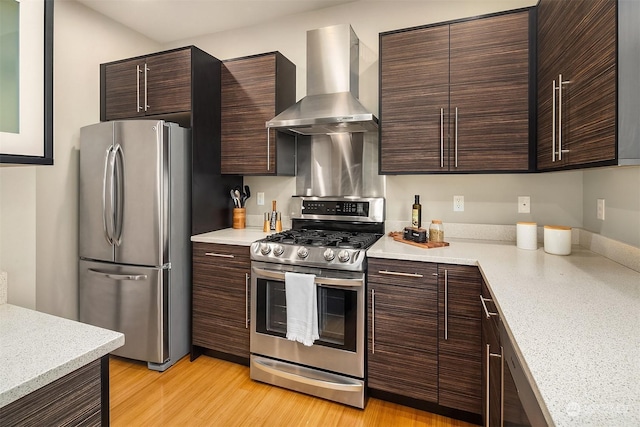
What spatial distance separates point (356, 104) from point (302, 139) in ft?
2.41

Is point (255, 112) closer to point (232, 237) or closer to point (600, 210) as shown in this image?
point (232, 237)

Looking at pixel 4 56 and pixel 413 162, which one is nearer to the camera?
pixel 4 56

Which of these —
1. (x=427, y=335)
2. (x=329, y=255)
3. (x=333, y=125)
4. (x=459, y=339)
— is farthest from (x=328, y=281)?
(x=333, y=125)

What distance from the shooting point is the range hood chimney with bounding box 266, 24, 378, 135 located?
2.38m

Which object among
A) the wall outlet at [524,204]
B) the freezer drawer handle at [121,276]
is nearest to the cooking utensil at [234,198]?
the freezer drawer handle at [121,276]

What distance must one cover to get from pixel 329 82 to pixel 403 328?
1807 mm

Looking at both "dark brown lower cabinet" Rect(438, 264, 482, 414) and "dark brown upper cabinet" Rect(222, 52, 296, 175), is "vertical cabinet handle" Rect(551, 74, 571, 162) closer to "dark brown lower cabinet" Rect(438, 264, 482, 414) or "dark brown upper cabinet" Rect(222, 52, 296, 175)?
"dark brown lower cabinet" Rect(438, 264, 482, 414)

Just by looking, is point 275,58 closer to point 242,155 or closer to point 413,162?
point 242,155

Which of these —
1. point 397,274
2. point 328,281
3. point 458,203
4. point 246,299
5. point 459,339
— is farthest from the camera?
point 458,203

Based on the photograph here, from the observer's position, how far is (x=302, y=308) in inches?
83.9

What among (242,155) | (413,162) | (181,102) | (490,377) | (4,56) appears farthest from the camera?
(242,155)

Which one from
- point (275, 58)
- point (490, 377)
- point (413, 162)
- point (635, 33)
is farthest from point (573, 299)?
point (275, 58)

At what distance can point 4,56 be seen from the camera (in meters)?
1.00

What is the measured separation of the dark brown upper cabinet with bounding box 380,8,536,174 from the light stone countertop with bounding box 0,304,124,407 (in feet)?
6.24
